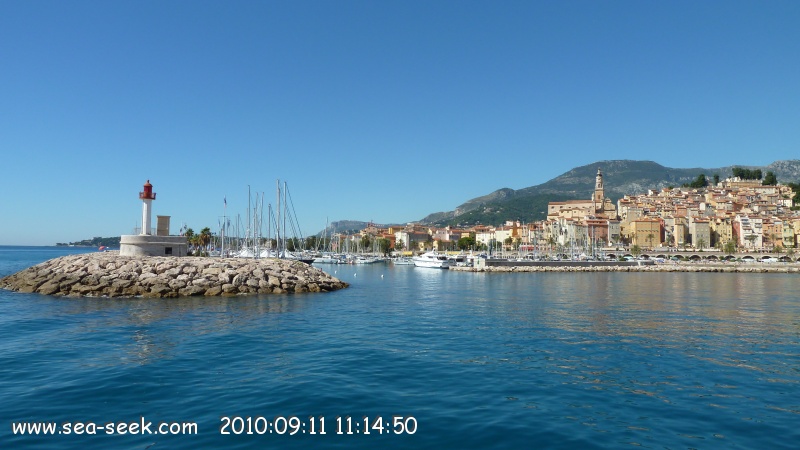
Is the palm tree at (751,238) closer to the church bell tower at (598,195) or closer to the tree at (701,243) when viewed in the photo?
the tree at (701,243)

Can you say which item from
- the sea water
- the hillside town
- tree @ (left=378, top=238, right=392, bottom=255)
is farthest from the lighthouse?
tree @ (left=378, top=238, right=392, bottom=255)

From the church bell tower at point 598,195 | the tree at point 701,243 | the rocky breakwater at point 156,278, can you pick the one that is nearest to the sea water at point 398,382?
the rocky breakwater at point 156,278

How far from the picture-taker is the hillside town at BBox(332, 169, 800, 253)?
11338cm

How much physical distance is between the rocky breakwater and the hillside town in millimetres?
75130

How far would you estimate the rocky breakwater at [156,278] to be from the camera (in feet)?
97.9

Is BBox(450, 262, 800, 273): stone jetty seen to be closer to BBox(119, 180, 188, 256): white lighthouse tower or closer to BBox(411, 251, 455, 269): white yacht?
BBox(411, 251, 455, 269): white yacht

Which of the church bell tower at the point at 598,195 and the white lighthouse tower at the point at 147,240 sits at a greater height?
the church bell tower at the point at 598,195

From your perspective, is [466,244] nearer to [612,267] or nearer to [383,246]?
[383,246]

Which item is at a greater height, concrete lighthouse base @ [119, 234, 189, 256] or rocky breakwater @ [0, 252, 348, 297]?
concrete lighthouse base @ [119, 234, 189, 256]

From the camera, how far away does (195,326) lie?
18.5 meters

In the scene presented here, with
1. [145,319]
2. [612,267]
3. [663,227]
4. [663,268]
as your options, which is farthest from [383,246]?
[145,319]

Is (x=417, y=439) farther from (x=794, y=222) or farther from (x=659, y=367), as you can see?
(x=794, y=222)

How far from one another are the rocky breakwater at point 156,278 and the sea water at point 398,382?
8748 millimetres

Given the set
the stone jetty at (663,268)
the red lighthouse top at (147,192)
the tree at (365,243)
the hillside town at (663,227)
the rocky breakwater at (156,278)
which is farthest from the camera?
the tree at (365,243)
